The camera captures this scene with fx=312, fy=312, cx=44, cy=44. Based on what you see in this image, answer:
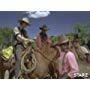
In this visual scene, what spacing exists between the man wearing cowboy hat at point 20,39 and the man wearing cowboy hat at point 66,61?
0.31m

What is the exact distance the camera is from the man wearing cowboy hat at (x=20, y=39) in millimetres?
2973

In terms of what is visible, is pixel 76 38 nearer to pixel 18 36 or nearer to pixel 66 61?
pixel 66 61

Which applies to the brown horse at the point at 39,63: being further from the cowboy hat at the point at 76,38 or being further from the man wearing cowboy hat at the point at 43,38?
the cowboy hat at the point at 76,38

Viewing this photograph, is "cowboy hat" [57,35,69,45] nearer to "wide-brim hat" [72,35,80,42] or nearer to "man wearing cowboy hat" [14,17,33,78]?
"wide-brim hat" [72,35,80,42]

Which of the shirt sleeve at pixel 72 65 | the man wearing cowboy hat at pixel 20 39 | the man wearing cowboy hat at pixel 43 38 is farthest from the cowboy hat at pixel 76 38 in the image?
the man wearing cowboy hat at pixel 20 39

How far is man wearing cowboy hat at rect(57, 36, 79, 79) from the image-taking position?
298 centimetres

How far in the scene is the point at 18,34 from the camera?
2990 millimetres

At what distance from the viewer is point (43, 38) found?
298 centimetres

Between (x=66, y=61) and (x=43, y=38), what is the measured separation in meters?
0.31

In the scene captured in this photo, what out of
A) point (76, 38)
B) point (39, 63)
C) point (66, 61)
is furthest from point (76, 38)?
point (39, 63)
